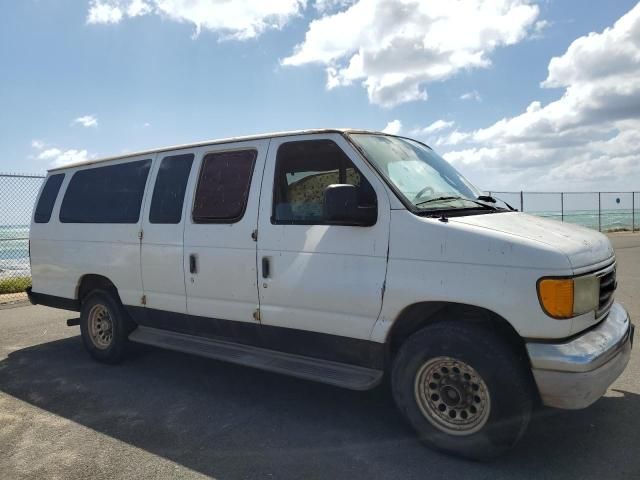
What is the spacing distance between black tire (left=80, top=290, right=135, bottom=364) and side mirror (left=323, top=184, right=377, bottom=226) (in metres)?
2.95

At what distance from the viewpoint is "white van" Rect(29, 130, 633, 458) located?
3.06 m

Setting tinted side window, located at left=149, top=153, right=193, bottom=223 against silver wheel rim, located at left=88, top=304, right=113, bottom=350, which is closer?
tinted side window, located at left=149, top=153, right=193, bottom=223

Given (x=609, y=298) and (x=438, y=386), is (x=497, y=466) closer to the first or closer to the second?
(x=438, y=386)

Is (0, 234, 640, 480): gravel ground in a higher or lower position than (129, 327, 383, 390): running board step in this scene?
lower

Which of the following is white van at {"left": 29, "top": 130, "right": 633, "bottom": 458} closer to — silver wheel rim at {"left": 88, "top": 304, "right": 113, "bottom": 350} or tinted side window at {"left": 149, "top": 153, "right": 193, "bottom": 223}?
tinted side window at {"left": 149, "top": 153, "right": 193, "bottom": 223}

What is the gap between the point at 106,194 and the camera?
553cm

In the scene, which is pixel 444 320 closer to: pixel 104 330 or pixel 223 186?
pixel 223 186

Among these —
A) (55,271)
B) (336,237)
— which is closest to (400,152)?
(336,237)

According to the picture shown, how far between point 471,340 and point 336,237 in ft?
3.90

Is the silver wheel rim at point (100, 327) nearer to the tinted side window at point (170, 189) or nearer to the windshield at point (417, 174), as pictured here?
the tinted side window at point (170, 189)

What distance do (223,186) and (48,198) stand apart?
117 inches

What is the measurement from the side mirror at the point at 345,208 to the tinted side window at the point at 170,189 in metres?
1.79

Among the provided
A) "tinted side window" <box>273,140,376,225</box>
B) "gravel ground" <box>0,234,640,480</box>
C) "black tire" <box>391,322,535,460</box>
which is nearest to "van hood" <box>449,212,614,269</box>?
"black tire" <box>391,322,535,460</box>

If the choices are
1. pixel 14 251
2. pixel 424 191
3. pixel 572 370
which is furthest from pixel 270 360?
pixel 14 251
